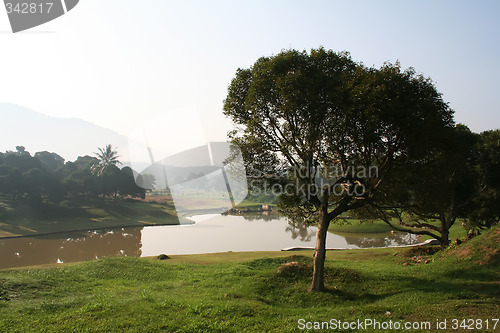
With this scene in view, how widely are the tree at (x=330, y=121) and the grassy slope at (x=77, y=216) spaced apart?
46.5 m

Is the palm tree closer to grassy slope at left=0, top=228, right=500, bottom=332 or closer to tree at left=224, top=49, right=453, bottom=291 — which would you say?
grassy slope at left=0, top=228, right=500, bottom=332

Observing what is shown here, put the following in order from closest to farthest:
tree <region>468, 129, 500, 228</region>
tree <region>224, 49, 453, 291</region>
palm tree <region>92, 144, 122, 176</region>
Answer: tree <region>224, 49, 453, 291</region> → tree <region>468, 129, 500, 228</region> → palm tree <region>92, 144, 122, 176</region>

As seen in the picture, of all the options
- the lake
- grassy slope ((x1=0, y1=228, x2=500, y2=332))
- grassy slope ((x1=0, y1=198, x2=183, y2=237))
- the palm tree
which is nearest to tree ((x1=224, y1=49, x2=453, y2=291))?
grassy slope ((x1=0, y1=228, x2=500, y2=332))

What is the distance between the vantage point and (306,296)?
43.3 feet

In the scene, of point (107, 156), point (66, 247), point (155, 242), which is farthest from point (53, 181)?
point (155, 242)

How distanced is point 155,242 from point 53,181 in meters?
34.6

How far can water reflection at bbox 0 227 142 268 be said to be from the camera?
33250 millimetres

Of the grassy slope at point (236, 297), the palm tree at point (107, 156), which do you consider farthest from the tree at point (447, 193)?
the palm tree at point (107, 156)

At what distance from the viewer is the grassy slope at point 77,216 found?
2023 inches

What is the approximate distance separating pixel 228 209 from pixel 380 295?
80.0m

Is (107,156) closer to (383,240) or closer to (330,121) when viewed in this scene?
(383,240)

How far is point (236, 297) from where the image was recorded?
13070 mm

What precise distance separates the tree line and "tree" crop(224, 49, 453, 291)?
59752mm

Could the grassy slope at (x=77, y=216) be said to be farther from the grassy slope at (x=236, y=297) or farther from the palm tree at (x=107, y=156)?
the grassy slope at (x=236, y=297)
